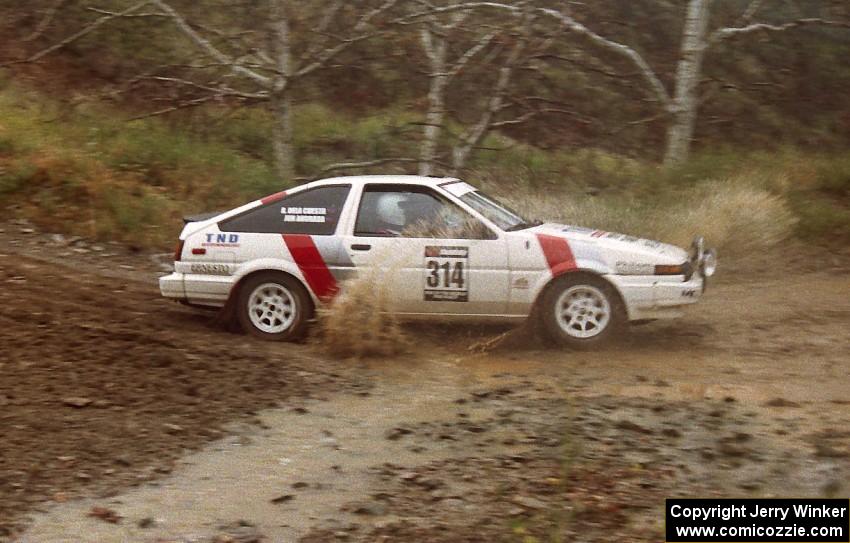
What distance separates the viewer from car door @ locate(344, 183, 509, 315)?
8781mm

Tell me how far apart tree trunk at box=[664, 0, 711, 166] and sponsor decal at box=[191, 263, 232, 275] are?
26.8ft

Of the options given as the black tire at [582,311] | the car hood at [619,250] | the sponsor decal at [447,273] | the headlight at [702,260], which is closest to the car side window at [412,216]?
the sponsor decal at [447,273]

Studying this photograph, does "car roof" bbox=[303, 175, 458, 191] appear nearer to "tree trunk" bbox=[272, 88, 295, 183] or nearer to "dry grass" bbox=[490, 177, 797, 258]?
"dry grass" bbox=[490, 177, 797, 258]

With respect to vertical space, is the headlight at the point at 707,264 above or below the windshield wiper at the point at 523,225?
below

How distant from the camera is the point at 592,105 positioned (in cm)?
2081

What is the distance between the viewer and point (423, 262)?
8.81 m

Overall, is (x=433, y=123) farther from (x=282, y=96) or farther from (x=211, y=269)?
(x=211, y=269)

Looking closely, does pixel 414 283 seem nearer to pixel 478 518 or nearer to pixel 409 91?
pixel 478 518

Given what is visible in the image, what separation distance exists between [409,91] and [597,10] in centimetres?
473

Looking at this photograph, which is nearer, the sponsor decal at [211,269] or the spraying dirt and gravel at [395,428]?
the spraying dirt and gravel at [395,428]

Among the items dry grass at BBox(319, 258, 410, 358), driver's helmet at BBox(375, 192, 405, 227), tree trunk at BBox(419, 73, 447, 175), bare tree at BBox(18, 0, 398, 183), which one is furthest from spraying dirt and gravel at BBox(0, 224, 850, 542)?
tree trunk at BBox(419, 73, 447, 175)

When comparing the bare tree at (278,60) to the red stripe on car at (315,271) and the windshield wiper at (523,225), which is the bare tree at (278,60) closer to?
the windshield wiper at (523,225)

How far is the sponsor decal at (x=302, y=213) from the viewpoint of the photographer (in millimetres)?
9117

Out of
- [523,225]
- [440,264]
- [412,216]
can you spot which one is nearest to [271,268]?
[412,216]
